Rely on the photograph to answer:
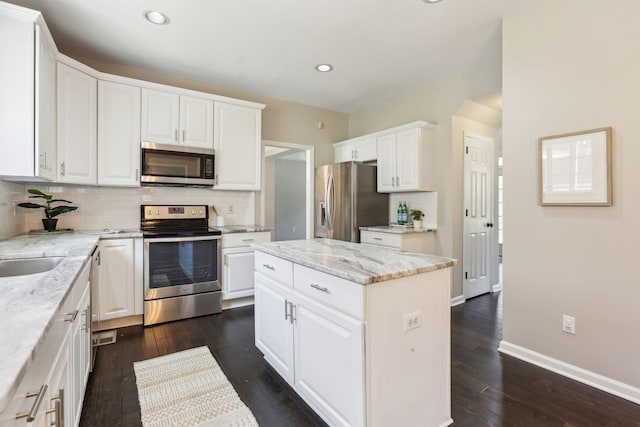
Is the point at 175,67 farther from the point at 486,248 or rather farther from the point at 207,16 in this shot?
the point at 486,248

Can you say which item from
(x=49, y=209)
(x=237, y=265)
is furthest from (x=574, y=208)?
(x=49, y=209)

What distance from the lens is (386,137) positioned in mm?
4039

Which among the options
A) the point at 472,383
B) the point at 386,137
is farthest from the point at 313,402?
the point at 386,137

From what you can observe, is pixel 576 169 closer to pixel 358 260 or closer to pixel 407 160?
pixel 358 260

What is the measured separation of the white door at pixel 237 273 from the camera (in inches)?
137

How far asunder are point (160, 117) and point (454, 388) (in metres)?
3.54

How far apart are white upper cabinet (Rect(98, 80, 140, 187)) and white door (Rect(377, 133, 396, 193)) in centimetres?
278

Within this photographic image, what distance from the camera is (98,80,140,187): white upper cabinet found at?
9.98 ft

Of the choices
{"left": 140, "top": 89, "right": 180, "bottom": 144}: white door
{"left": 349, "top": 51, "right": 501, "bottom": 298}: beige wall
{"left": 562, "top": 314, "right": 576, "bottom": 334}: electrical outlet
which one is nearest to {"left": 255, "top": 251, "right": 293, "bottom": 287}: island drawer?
{"left": 140, "top": 89, "right": 180, "bottom": 144}: white door

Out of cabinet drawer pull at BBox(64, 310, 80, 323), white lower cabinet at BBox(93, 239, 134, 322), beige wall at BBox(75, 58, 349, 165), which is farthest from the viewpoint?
beige wall at BBox(75, 58, 349, 165)

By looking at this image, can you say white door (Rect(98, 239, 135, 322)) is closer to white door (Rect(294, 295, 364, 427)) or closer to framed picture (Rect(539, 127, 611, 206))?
white door (Rect(294, 295, 364, 427))

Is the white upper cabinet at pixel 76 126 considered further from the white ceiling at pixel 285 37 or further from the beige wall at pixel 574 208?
the beige wall at pixel 574 208

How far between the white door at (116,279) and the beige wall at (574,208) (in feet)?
10.9

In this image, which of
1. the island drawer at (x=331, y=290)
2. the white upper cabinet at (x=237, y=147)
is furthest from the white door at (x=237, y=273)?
the island drawer at (x=331, y=290)
